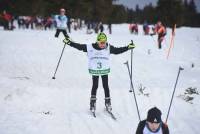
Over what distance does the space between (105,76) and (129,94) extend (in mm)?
2794

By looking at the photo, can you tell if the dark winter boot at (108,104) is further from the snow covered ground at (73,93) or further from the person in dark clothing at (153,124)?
the person in dark clothing at (153,124)

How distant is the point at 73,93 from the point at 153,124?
22.1ft

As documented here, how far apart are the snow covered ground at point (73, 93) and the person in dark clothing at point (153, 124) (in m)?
3.04

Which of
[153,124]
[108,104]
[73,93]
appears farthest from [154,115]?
[73,93]

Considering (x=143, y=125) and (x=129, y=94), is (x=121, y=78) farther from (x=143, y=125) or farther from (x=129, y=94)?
(x=143, y=125)

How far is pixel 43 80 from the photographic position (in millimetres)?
14484

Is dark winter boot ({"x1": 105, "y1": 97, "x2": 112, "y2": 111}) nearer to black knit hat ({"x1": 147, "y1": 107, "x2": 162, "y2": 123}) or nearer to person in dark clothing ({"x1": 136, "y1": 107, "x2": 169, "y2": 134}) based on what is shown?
person in dark clothing ({"x1": 136, "y1": 107, "x2": 169, "y2": 134})

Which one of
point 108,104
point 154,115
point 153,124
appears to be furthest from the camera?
point 108,104

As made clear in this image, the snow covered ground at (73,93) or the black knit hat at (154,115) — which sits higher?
the black knit hat at (154,115)

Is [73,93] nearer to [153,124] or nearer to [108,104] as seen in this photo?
[108,104]

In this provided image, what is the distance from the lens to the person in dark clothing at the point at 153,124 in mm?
6426

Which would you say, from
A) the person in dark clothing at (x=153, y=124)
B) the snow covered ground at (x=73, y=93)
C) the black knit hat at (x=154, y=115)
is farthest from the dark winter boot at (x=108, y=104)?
the black knit hat at (x=154, y=115)

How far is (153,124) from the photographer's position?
21.4ft

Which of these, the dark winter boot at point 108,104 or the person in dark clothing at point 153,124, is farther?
the dark winter boot at point 108,104
